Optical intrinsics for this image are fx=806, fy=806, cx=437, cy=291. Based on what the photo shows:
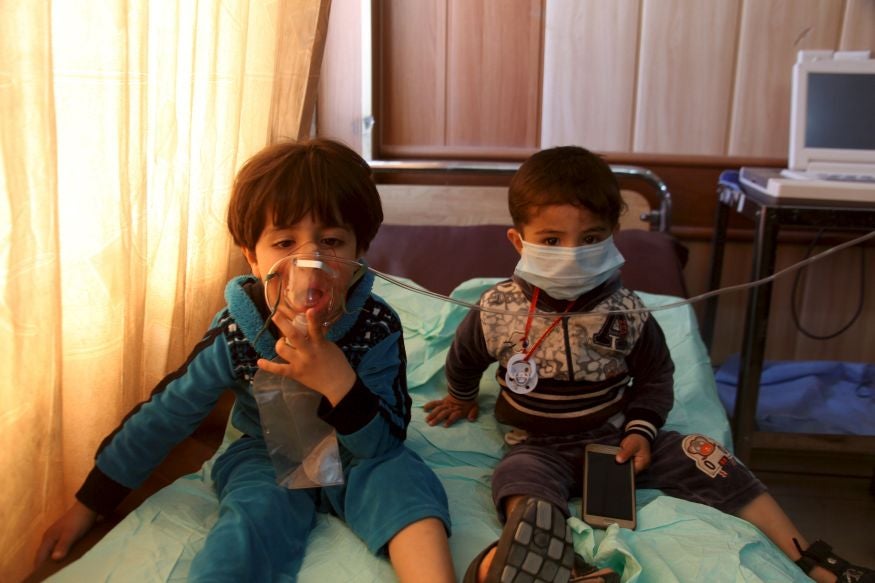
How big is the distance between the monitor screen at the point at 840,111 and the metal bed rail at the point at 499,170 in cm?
41

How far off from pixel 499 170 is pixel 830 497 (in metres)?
1.27

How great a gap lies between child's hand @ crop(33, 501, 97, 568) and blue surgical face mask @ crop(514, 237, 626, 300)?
2.55 ft

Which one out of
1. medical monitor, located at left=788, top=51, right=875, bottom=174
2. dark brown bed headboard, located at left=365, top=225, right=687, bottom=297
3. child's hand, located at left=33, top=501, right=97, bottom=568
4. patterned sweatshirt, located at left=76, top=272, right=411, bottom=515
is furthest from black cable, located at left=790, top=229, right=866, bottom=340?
child's hand, located at left=33, top=501, right=97, bottom=568

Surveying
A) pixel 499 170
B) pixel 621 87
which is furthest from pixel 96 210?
pixel 621 87

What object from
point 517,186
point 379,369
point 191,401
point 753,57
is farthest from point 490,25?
point 191,401

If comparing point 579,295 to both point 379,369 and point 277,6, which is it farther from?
point 277,6

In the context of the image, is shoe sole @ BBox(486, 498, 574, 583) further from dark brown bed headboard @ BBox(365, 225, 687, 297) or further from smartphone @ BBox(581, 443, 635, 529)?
dark brown bed headboard @ BBox(365, 225, 687, 297)

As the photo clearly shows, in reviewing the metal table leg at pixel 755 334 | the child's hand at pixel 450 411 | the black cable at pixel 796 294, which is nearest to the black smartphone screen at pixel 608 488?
the child's hand at pixel 450 411

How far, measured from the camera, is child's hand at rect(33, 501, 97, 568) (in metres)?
1.12

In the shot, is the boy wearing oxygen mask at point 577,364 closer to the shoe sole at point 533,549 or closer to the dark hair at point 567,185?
the dark hair at point 567,185

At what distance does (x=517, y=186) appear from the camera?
4.54ft

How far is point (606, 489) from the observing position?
4.21 feet

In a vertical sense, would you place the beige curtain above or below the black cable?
above

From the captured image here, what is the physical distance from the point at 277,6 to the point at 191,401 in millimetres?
810
